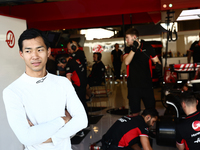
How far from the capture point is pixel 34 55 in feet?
4.26

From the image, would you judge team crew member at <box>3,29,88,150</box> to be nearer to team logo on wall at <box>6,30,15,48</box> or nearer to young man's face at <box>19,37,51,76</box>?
young man's face at <box>19,37,51,76</box>

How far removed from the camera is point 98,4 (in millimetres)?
4648

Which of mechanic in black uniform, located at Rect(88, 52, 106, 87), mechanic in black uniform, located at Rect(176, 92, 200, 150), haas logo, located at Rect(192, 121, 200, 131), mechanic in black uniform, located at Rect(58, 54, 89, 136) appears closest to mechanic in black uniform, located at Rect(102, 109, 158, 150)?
mechanic in black uniform, located at Rect(176, 92, 200, 150)

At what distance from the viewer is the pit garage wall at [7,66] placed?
2.66 m

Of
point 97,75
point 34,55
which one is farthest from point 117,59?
point 34,55

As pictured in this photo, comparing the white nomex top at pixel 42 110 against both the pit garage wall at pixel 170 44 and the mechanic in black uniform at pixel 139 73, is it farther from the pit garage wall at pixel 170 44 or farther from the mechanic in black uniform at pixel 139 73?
the pit garage wall at pixel 170 44

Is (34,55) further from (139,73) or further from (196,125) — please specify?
(139,73)

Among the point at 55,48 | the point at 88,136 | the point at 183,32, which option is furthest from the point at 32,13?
the point at 183,32

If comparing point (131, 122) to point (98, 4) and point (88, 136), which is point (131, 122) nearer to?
point (88, 136)

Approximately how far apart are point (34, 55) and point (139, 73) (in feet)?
8.06

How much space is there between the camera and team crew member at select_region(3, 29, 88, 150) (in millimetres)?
1182

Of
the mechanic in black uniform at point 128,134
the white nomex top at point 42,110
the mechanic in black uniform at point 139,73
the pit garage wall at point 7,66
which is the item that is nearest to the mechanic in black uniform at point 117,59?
the mechanic in black uniform at point 139,73

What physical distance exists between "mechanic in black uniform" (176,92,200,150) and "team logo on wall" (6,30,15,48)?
2.16 metres

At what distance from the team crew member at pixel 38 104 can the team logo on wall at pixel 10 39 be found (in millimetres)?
1625
